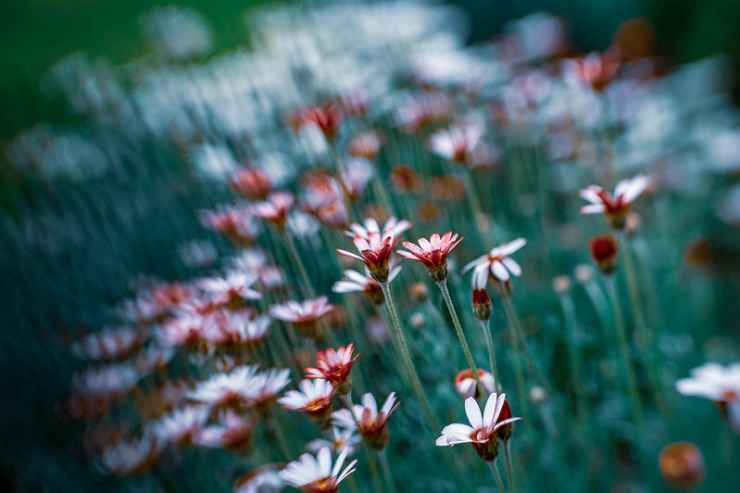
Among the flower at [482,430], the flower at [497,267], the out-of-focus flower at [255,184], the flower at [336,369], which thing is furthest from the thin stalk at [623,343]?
the out-of-focus flower at [255,184]

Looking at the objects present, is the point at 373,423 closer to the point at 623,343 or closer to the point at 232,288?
the point at 232,288

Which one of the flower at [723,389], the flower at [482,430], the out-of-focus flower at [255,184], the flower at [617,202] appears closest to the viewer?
the flower at [482,430]

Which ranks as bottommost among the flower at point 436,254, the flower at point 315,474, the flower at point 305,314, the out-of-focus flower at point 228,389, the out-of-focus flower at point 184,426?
the out-of-focus flower at point 184,426

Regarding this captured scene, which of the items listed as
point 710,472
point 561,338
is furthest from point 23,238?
point 710,472

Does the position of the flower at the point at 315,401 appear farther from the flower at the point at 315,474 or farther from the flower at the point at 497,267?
the flower at the point at 497,267

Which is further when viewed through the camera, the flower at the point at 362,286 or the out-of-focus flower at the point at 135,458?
the out-of-focus flower at the point at 135,458

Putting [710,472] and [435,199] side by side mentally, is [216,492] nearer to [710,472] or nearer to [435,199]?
[435,199]

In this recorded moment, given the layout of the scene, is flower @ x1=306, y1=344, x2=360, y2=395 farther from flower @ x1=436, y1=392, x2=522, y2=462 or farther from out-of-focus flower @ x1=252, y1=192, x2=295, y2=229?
out-of-focus flower @ x1=252, y1=192, x2=295, y2=229
